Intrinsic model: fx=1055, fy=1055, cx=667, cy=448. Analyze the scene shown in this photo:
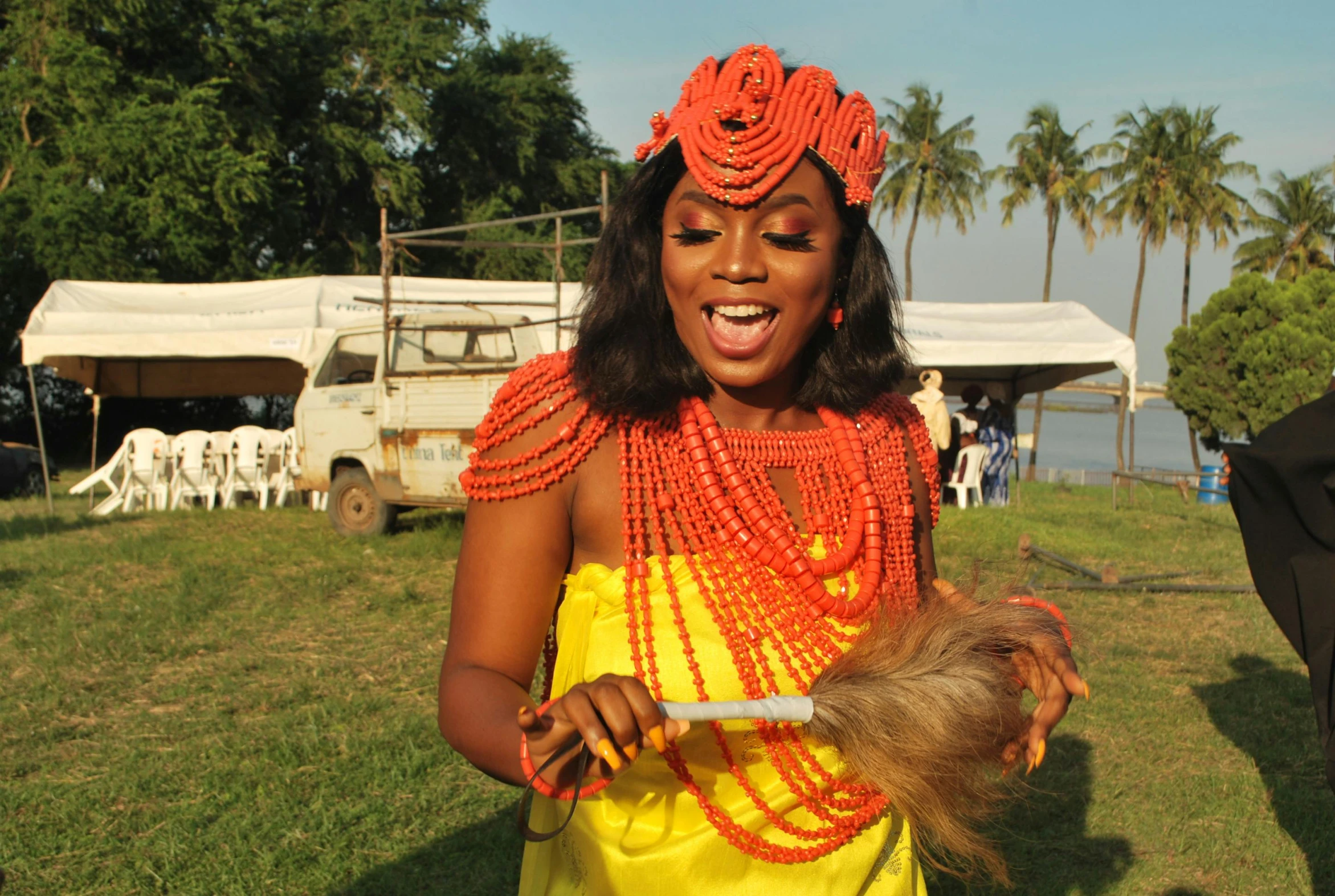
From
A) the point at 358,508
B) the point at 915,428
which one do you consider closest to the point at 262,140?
the point at 358,508

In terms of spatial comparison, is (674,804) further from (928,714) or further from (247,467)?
(247,467)

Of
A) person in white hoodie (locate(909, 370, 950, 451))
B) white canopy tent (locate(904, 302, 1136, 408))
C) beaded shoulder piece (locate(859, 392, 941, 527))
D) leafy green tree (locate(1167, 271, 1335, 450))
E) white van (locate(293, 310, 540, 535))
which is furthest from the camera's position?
leafy green tree (locate(1167, 271, 1335, 450))

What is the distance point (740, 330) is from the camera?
5.66ft

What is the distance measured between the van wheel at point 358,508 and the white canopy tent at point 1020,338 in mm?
7296

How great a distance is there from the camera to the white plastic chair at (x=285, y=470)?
13.3 metres

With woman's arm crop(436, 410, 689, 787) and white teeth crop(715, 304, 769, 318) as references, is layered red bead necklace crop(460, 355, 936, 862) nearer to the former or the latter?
woman's arm crop(436, 410, 689, 787)

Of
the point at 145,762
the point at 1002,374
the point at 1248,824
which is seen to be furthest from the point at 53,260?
the point at 1248,824

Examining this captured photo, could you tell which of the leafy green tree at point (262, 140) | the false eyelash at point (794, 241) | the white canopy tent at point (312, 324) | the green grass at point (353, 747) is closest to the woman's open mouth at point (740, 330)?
the false eyelash at point (794, 241)

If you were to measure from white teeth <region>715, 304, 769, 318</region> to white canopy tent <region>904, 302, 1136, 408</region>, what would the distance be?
41.2 ft

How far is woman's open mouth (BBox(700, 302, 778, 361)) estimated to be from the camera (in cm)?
172

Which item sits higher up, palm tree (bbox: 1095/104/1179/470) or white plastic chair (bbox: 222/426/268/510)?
palm tree (bbox: 1095/104/1179/470)

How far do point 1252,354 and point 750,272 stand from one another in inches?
1025

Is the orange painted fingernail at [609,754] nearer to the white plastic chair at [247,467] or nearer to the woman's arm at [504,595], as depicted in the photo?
the woman's arm at [504,595]

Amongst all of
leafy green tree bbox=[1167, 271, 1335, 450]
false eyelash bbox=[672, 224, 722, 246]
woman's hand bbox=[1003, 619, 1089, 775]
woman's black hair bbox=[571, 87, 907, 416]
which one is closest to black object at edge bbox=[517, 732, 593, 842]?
woman's black hair bbox=[571, 87, 907, 416]
